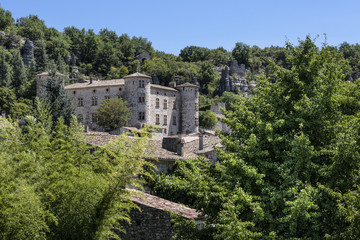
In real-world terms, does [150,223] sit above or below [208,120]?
below

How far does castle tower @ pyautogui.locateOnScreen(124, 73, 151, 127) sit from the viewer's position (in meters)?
60.3

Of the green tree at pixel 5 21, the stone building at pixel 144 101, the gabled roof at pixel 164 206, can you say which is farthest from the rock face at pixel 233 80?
the gabled roof at pixel 164 206

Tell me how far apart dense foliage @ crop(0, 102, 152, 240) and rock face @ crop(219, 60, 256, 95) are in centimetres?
9050

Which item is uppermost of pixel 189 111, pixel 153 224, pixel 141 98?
pixel 141 98

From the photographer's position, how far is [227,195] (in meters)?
12.7

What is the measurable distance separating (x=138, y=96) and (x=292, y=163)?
49.1m

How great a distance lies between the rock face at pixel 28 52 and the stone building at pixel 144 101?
101ft

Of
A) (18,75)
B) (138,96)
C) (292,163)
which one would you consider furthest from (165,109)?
(292,163)

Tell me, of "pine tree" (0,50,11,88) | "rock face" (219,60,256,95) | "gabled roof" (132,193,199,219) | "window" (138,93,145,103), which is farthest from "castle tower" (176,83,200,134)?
"gabled roof" (132,193,199,219)

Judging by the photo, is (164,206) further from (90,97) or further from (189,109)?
(189,109)

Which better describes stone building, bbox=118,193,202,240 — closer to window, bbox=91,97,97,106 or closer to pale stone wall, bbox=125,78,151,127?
pale stone wall, bbox=125,78,151,127

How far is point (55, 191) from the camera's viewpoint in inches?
455

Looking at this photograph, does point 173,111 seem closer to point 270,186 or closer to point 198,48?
point 270,186

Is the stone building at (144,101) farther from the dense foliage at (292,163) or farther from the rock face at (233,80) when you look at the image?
the dense foliage at (292,163)
